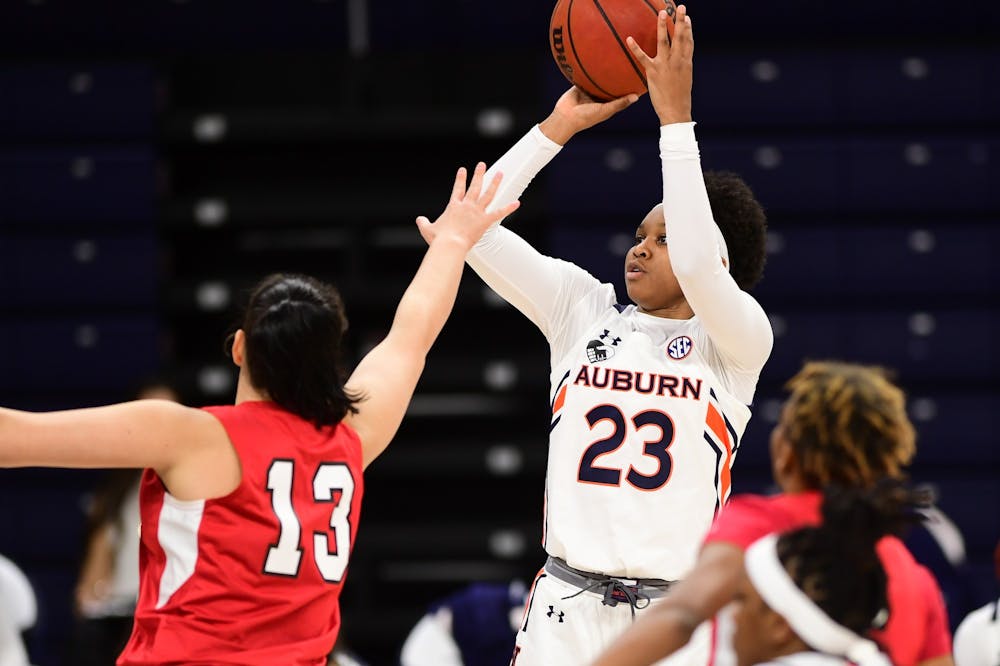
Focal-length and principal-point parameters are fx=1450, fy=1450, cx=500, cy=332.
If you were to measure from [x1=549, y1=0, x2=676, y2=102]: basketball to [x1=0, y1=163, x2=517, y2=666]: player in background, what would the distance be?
3.47 feet

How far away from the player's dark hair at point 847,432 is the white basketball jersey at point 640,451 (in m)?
0.69

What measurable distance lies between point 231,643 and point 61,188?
5.57 metres

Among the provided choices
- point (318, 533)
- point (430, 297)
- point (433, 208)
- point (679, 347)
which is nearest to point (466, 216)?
point (430, 297)

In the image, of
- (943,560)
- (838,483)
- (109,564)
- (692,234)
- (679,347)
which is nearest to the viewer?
(838,483)

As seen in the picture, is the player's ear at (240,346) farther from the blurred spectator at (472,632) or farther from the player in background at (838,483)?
the blurred spectator at (472,632)

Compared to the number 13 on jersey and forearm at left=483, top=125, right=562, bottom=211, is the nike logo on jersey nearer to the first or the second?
forearm at left=483, top=125, right=562, bottom=211

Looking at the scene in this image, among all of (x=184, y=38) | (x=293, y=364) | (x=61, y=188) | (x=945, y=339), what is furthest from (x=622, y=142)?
(x=293, y=364)

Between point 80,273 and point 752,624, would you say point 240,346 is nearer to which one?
point 752,624

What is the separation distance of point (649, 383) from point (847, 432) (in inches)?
31.9

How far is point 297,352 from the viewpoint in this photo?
281 cm

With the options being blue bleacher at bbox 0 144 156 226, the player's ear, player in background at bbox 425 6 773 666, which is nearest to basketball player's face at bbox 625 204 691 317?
player in background at bbox 425 6 773 666

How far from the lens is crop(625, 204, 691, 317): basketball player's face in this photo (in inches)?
140

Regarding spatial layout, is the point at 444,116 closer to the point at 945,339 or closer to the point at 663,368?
the point at 945,339

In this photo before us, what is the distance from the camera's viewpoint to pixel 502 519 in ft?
25.5
